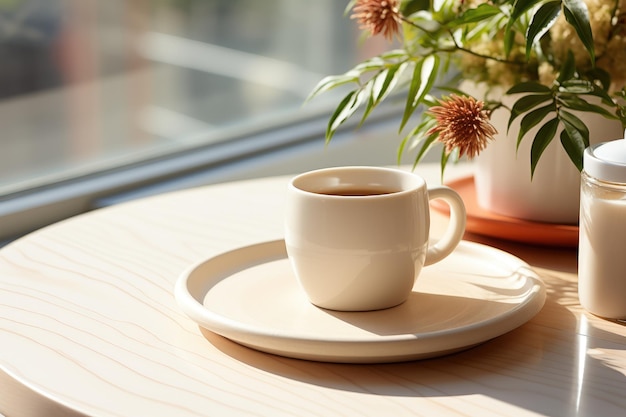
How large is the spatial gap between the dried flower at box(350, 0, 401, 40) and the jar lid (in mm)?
221

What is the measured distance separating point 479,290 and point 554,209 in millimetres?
198

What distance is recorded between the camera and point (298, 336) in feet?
2.02

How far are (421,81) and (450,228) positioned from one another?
0.45 ft

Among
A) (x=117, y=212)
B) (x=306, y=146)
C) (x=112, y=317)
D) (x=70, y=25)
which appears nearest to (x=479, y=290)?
(x=112, y=317)

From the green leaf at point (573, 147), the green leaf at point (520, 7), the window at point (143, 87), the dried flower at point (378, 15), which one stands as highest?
the green leaf at point (520, 7)

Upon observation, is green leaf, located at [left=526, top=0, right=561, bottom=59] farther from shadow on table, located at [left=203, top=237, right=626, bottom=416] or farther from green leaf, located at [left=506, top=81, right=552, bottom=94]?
shadow on table, located at [left=203, top=237, right=626, bottom=416]

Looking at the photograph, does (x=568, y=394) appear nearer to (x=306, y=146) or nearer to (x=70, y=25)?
(x=306, y=146)

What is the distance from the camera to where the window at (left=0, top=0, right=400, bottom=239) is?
67.1 inches

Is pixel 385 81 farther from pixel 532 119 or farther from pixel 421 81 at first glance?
pixel 532 119

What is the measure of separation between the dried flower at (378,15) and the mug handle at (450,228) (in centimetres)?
16

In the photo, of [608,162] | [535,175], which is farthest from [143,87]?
[608,162]

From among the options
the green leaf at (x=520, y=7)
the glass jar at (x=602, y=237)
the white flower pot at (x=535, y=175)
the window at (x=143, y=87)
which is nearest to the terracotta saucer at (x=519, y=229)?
the white flower pot at (x=535, y=175)

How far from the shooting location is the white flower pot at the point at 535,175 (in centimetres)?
88

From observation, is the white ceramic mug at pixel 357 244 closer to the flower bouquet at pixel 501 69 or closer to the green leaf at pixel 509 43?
the flower bouquet at pixel 501 69
